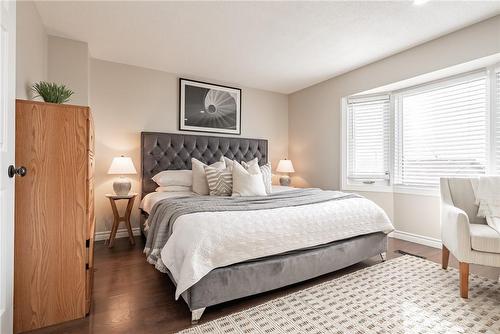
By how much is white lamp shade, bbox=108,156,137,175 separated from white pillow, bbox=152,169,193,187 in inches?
13.9

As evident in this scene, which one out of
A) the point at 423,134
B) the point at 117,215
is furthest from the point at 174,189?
the point at 423,134

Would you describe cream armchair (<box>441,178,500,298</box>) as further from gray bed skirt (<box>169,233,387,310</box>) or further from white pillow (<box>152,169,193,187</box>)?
white pillow (<box>152,169,193,187</box>)

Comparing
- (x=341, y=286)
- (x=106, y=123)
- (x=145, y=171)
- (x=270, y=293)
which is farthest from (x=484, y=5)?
(x=106, y=123)

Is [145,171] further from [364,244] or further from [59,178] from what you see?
[364,244]

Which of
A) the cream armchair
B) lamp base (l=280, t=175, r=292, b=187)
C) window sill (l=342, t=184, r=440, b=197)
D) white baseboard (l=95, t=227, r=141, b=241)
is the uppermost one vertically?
lamp base (l=280, t=175, r=292, b=187)

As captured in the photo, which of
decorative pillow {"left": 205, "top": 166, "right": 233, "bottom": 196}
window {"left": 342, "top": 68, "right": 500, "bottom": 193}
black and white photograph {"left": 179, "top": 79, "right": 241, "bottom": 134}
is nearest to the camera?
window {"left": 342, "top": 68, "right": 500, "bottom": 193}

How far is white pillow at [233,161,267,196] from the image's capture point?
2.85m

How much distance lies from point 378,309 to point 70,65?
391cm

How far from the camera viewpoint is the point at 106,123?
339 centimetres

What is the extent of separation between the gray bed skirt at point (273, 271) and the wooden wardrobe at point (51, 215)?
2.52 feet

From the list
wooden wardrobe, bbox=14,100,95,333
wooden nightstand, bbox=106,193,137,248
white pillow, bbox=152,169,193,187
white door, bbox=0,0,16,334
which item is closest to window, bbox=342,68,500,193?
white pillow, bbox=152,169,193,187

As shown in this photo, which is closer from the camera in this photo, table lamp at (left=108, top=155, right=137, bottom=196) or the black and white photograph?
table lamp at (left=108, top=155, right=137, bottom=196)

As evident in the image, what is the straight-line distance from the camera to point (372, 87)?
353cm

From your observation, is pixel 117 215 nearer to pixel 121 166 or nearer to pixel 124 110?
pixel 121 166
